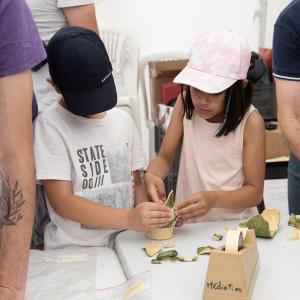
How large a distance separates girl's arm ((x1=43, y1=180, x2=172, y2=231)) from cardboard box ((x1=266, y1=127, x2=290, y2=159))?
1.49m

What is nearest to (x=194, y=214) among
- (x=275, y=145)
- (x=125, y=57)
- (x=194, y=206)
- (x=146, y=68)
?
(x=194, y=206)

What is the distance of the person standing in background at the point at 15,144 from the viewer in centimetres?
94

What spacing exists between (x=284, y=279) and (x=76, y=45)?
0.74m

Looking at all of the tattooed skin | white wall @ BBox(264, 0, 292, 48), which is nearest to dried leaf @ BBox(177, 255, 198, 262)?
the tattooed skin

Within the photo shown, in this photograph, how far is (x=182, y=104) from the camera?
1.63 metres

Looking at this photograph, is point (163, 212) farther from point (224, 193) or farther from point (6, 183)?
point (6, 183)

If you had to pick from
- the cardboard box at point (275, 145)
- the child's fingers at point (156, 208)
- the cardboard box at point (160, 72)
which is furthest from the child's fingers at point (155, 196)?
the cardboard box at point (160, 72)

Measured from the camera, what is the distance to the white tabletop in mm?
975

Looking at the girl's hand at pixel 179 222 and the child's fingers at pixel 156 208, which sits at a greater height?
the child's fingers at pixel 156 208

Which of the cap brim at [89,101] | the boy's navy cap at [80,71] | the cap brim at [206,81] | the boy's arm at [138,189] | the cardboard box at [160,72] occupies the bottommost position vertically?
the cardboard box at [160,72]

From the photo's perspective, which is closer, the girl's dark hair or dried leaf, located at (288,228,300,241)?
dried leaf, located at (288,228,300,241)

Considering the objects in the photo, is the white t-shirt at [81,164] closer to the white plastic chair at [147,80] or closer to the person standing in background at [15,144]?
the person standing in background at [15,144]

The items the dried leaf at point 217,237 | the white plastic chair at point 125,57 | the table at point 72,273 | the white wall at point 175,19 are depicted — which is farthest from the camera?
the white wall at point 175,19

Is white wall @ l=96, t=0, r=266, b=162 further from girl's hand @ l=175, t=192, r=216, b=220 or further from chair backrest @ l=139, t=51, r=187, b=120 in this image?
girl's hand @ l=175, t=192, r=216, b=220
